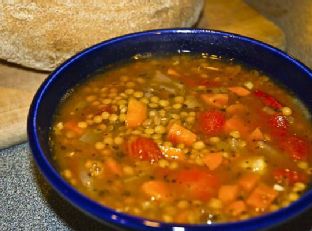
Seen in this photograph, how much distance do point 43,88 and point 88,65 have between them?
0.69 feet

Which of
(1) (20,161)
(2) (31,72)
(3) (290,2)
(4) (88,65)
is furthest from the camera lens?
(3) (290,2)

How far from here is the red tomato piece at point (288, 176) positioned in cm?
141

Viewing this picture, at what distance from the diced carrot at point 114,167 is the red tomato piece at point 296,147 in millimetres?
430

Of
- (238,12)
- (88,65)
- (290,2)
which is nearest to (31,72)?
(88,65)

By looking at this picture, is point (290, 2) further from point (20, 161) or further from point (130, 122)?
point (20, 161)

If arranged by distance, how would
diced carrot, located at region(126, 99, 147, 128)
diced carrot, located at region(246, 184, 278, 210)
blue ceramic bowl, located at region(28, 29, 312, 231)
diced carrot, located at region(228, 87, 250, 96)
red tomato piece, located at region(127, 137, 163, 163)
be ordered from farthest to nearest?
1. diced carrot, located at region(228, 87, 250, 96)
2. diced carrot, located at region(126, 99, 147, 128)
3. red tomato piece, located at region(127, 137, 163, 163)
4. diced carrot, located at region(246, 184, 278, 210)
5. blue ceramic bowl, located at region(28, 29, 312, 231)

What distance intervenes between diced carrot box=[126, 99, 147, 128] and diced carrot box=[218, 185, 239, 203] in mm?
317

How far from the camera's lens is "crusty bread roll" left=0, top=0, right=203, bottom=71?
1827mm

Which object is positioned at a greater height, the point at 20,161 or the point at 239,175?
the point at 239,175

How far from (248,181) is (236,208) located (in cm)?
10

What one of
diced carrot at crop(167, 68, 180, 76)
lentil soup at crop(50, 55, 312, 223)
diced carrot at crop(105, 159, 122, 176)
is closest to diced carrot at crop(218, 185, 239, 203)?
lentil soup at crop(50, 55, 312, 223)

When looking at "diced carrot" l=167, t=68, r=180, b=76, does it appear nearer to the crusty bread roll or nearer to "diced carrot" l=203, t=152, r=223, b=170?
the crusty bread roll

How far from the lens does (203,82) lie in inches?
68.2

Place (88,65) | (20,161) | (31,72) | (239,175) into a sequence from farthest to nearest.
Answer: (31,72) → (20,161) → (88,65) → (239,175)
